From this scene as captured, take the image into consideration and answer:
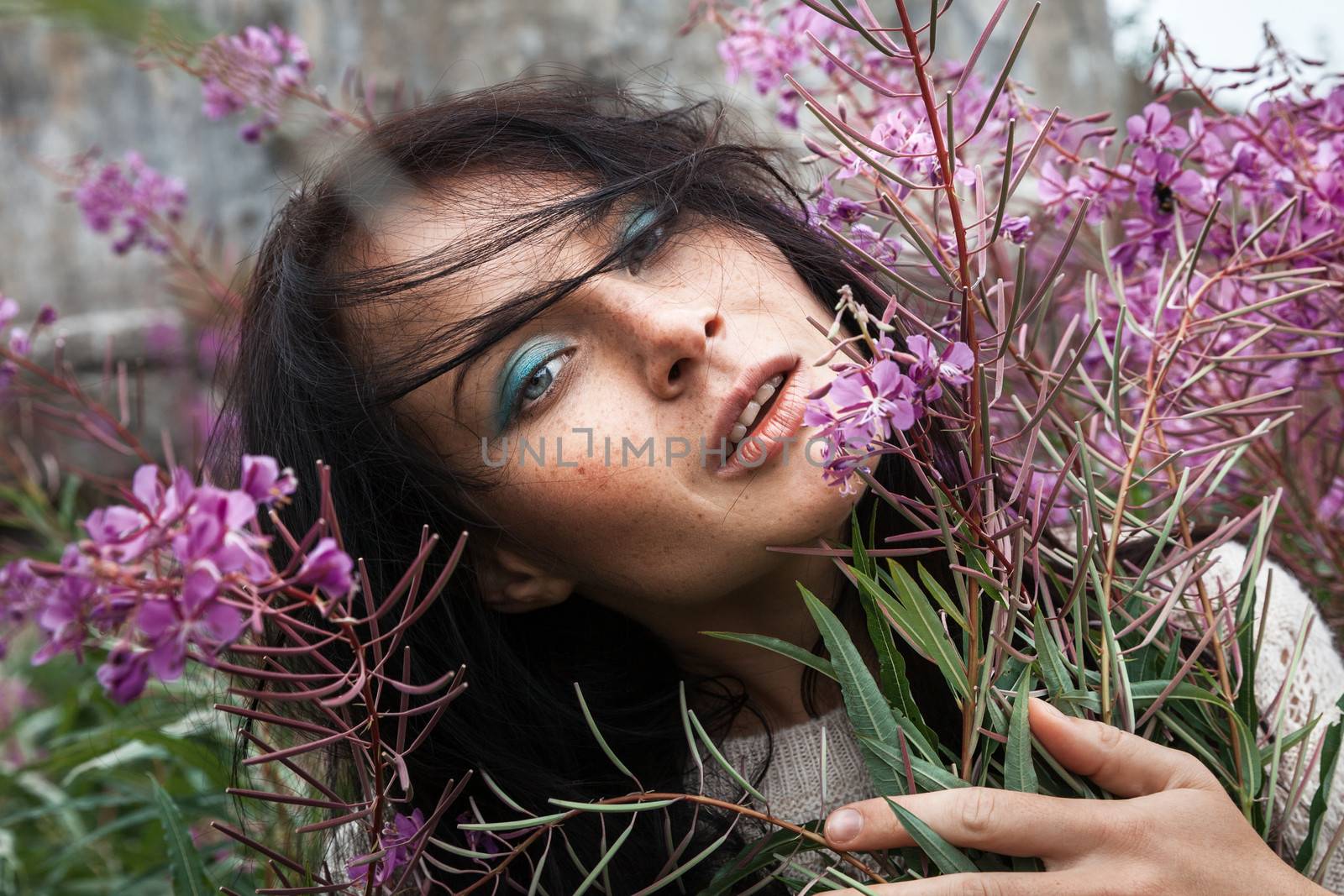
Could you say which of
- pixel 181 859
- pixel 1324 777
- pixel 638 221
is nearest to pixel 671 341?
pixel 638 221

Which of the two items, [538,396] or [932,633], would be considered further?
[538,396]

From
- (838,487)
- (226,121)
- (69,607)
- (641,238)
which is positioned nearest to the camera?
(69,607)

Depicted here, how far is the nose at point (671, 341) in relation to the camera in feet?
2.45

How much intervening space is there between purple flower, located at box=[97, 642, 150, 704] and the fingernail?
1.28 ft

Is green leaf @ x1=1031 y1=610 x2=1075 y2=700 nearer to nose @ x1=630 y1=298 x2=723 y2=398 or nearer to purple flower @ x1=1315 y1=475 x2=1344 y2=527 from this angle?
nose @ x1=630 y1=298 x2=723 y2=398

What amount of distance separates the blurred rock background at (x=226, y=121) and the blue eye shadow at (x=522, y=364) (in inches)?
53.9

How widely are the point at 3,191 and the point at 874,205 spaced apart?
9.72 feet

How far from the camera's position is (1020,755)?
0.61 m

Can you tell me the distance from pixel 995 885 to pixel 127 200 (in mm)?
1279

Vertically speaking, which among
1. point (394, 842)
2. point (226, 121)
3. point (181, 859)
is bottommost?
point (181, 859)

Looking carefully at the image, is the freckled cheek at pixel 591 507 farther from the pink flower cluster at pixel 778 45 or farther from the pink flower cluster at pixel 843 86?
the pink flower cluster at pixel 778 45

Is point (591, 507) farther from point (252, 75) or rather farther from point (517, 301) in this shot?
point (252, 75)

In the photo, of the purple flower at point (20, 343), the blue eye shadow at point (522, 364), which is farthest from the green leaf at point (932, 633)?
the purple flower at point (20, 343)

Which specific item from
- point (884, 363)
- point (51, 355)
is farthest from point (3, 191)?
point (884, 363)
